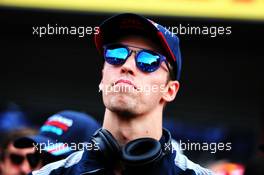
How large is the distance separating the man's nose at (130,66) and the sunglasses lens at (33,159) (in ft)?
1.77

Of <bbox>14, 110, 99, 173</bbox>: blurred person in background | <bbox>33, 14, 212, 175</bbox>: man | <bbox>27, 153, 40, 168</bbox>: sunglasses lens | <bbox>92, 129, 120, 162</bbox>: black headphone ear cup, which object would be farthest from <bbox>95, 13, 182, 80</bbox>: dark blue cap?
<bbox>27, 153, 40, 168</bbox>: sunglasses lens

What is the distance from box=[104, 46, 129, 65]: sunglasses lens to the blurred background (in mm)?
1639

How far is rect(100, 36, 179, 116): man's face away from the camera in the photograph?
1822 mm

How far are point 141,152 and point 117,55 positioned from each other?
284mm

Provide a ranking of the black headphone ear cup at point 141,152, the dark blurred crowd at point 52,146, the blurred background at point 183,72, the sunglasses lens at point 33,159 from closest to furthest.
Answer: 1. the black headphone ear cup at point 141,152
2. the dark blurred crowd at point 52,146
3. the sunglasses lens at point 33,159
4. the blurred background at point 183,72

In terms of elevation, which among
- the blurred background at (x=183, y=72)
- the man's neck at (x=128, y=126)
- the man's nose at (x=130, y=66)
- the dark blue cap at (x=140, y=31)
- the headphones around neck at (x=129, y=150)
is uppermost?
the dark blue cap at (x=140, y=31)

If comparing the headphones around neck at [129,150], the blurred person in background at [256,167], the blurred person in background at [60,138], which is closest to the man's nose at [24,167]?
the blurred person in background at [60,138]

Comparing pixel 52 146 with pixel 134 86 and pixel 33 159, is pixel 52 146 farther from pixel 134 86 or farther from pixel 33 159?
pixel 134 86

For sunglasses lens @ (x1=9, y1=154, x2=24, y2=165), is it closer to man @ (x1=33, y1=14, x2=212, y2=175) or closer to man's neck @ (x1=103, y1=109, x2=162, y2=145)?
man @ (x1=33, y1=14, x2=212, y2=175)

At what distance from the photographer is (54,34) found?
2785 mm

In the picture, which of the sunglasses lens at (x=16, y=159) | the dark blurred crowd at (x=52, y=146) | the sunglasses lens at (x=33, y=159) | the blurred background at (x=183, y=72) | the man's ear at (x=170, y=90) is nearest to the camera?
the man's ear at (x=170, y=90)

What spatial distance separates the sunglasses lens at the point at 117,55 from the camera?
74.2 inches

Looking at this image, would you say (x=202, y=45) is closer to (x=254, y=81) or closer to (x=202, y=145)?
(x=254, y=81)

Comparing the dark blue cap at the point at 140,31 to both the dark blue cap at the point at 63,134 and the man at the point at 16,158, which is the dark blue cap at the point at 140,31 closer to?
the dark blue cap at the point at 63,134
